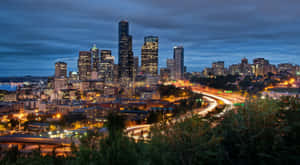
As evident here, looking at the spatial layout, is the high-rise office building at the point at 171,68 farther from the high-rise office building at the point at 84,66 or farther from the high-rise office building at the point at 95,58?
the high-rise office building at the point at 84,66

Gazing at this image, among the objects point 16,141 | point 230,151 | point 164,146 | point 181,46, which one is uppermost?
point 181,46

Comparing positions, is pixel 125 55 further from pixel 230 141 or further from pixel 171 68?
pixel 230 141

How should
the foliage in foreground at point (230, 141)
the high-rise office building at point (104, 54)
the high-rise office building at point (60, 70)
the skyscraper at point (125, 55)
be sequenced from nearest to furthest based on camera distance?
the foliage in foreground at point (230, 141), the skyscraper at point (125, 55), the high-rise office building at point (60, 70), the high-rise office building at point (104, 54)

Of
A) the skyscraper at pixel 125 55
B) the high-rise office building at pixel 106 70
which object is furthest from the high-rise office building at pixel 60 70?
the skyscraper at pixel 125 55

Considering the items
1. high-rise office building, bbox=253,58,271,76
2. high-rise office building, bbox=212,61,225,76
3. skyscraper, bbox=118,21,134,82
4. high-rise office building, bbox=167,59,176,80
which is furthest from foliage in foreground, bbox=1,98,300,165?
high-rise office building, bbox=167,59,176,80

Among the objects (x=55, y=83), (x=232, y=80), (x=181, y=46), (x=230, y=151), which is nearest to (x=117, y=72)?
(x=55, y=83)

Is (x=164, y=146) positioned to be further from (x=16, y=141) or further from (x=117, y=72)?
(x=117, y=72)

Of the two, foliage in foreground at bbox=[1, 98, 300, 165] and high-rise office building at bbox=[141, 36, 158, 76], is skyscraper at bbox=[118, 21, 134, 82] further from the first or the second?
foliage in foreground at bbox=[1, 98, 300, 165]
